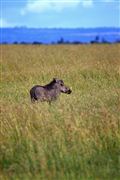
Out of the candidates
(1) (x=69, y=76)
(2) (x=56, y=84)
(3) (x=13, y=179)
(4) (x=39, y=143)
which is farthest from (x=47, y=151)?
(1) (x=69, y=76)

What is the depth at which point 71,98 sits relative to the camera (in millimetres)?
12398

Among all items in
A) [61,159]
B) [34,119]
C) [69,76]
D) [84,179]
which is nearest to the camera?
[84,179]

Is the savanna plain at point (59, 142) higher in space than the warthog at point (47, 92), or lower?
lower

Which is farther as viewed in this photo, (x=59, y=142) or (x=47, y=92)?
(x=47, y=92)

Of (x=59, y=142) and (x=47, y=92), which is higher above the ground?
(x=47, y=92)

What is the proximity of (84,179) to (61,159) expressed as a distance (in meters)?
0.67

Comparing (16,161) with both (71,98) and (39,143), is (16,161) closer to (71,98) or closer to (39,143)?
(39,143)

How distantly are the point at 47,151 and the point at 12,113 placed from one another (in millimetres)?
1838

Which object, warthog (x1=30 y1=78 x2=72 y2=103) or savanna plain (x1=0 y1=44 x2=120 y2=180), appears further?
warthog (x1=30 y1=78 x2=72 y2=103)

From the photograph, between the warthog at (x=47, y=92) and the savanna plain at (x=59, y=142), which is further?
the warthog at (x=47, y=92)

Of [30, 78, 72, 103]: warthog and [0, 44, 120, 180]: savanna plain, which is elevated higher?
[30, 78, 72, 103]: warthog

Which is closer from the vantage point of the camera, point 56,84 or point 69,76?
point 56,84

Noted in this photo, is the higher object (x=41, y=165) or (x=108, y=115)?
(x=108, y=115)

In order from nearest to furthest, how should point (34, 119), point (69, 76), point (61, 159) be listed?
point (61, 159) → point (34, 119) → point (69, 76)
